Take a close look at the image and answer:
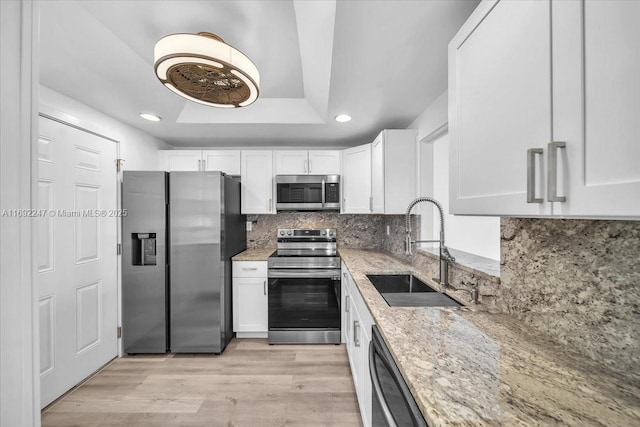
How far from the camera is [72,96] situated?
1967 mm

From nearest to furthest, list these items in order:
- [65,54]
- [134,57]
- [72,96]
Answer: [65,54] → [134,57] → [72,96]

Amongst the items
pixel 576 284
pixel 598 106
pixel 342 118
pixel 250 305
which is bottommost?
pixel 250 305

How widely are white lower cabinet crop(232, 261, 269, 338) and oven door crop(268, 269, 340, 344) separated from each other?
0.13 metres

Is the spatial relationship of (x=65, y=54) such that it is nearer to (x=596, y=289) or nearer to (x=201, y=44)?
(x=201, y=44)

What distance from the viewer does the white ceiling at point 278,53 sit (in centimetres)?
120

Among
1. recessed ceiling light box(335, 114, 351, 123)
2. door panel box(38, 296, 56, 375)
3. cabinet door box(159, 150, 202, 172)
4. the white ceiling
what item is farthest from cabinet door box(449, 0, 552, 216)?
cabinet door box(159, 150, 202, 172)

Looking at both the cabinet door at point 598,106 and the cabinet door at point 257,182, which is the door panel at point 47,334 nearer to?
the cabinet door at point 257,182

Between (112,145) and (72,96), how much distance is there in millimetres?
498

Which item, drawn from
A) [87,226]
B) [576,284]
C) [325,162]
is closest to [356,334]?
[576,284]

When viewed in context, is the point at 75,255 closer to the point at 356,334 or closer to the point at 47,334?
the point at 47,334

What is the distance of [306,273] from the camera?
2.62m

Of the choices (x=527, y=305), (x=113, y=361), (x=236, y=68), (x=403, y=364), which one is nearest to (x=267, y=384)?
(x=113, y=361)

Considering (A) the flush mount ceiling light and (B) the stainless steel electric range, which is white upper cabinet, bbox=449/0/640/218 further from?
(B) the stainless steel electric range

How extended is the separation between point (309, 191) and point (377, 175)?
78cm
